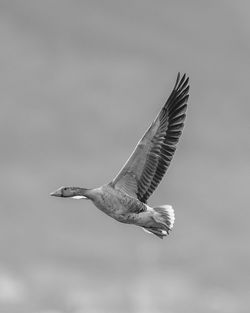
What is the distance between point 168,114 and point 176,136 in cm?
75

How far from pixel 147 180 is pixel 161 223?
139cm

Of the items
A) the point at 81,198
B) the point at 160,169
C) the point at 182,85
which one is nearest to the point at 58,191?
the point at 81,198

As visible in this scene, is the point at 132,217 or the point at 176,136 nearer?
the point at 132,217

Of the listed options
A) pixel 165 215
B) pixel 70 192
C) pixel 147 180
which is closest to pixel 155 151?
pixel 147 180

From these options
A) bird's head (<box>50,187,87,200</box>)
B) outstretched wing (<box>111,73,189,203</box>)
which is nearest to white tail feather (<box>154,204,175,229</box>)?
outstretched wing (<box>111,73,189,203</box>)

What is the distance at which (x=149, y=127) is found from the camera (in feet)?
61.0

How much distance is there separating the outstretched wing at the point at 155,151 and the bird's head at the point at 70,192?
0.95 meters

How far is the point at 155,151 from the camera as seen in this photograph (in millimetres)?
18594

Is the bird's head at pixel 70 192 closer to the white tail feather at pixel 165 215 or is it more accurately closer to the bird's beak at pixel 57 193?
the bird's beak at pixel 57 193

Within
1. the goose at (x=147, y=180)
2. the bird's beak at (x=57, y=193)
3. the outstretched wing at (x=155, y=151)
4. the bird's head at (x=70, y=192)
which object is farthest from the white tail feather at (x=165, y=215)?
the bird's beak at (x=57, y=193)

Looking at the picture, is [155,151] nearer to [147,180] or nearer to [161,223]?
[147,180]

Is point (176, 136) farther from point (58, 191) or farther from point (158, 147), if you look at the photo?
point (58, 191)

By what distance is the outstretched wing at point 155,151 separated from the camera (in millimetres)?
18172

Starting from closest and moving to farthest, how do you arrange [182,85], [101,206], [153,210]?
[101,206] < [153,210] < [182,85]
